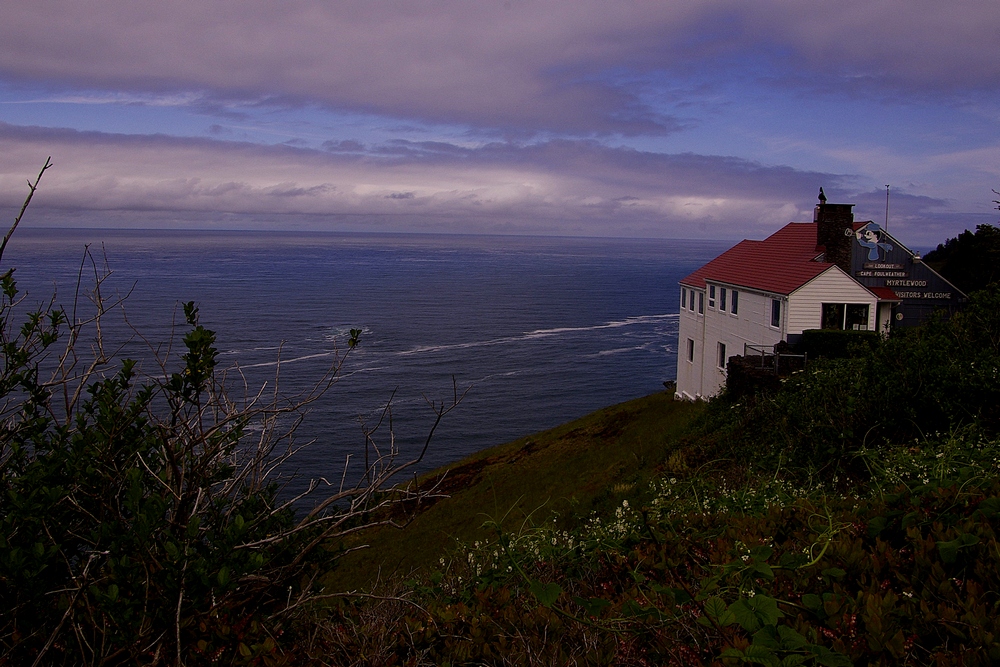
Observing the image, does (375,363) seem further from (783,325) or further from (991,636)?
(991,636)

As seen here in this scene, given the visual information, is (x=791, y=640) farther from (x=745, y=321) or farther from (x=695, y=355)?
(x=695, y=355)

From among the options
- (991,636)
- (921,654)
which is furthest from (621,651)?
(991,636)

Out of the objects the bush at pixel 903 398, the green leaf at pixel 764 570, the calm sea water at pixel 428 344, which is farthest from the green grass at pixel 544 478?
the green leaf at pixel 764 570

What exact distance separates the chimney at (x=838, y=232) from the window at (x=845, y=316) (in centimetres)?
155

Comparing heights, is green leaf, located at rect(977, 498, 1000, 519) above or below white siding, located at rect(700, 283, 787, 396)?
above

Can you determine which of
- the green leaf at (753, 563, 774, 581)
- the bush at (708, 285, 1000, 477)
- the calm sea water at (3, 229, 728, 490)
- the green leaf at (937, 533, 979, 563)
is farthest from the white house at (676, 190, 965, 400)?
the green leaf at (753, 563, 774, 581)

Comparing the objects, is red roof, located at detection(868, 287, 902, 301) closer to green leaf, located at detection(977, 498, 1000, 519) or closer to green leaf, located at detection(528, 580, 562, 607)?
green leaf, located at detection(977, 498, 1000, 519)

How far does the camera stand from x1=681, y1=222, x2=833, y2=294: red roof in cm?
3091

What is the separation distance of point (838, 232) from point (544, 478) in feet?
55.7

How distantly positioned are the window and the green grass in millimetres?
6758

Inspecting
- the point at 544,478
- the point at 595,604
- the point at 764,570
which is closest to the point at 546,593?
the point at 595,604

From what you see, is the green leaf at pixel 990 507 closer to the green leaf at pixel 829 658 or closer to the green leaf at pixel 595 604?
the green leaf at pixel 829 658

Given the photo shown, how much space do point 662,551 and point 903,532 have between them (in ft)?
4.98

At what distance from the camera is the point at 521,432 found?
49625 millimetres
